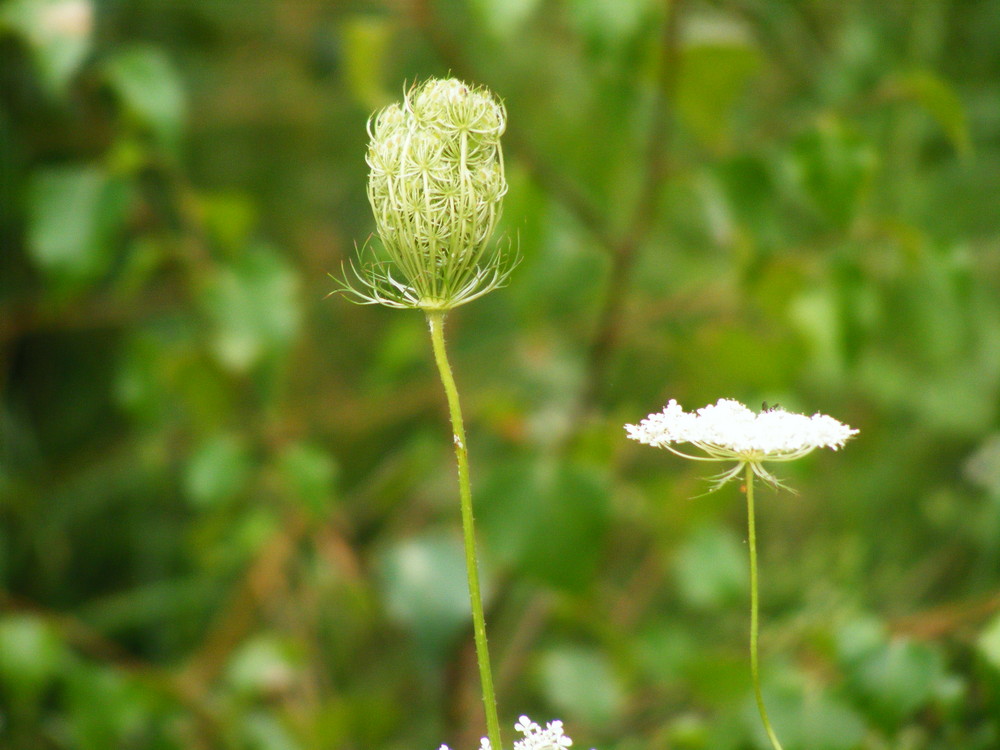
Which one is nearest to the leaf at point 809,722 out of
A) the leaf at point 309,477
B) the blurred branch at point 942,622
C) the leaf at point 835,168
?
the blurred branch at point 942,622

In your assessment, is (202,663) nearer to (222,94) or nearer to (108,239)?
(108,239)

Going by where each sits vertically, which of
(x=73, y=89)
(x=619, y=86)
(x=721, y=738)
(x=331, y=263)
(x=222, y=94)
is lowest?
(x=721, y=738)

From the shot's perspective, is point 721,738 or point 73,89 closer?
point 721,738

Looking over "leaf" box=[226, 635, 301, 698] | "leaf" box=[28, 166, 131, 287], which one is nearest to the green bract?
"leaf" box=[28, 166, 131, 287]

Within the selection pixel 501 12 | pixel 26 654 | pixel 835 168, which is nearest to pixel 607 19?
pixel 501 12

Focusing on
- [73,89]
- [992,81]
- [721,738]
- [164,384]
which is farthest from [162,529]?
[992,81]

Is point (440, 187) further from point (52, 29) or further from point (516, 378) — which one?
point (516, 378)
